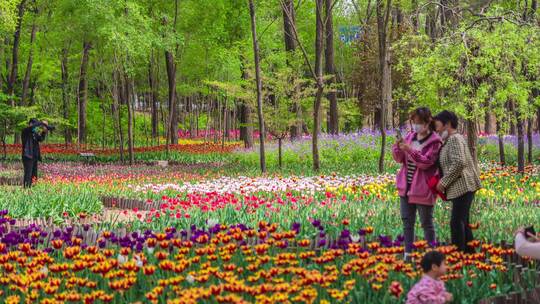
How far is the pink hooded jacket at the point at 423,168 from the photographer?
6176mm

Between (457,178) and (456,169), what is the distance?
107 millimetres

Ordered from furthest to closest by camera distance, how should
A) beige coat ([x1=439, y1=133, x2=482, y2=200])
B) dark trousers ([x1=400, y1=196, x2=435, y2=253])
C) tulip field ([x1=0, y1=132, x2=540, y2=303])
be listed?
dark trousers ([x1=400, y1=196, x2=435, y2=253]) → beige coat ([x1=439, y1=133, x2=482, y2=200]) → tulip field ([x1=0, y1=132, x2=540, y2=303])

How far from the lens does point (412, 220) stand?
20.9 ft

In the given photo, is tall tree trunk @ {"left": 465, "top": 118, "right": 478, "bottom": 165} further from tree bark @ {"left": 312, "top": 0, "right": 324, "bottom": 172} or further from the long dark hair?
the long dark hair

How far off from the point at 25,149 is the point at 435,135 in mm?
9860

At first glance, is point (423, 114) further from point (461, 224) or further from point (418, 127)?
point (461, 224)

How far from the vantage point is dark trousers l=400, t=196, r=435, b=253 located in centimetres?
628

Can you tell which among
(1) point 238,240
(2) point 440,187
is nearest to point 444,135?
(2) point 440,187

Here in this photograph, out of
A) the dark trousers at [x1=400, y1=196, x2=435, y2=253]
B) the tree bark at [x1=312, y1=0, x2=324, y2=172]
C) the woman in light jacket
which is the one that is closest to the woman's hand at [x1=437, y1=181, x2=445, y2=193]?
the dark trousers at [x1=400, y1=196, x2=435, y2=253]

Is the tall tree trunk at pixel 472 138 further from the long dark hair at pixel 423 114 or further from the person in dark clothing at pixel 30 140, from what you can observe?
the person in dark clothing at pixel 30 140

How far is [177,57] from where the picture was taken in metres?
28.2

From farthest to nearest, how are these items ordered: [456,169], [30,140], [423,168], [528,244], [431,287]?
[30,140] < [423,168] < [456,169] < [528,244] < [431,287]

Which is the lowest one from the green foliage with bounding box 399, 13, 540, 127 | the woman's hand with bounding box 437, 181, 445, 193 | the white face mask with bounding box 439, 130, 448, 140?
the woman's hand with bounding box 437, 181, 445, 193

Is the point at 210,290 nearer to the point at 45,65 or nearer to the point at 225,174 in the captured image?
the point at 225,174
